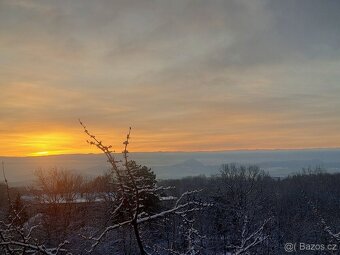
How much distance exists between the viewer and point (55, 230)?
114ft

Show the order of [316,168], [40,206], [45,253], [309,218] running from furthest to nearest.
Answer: [316,168] → [309,218] → [40,206] → [45,253]

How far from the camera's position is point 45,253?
2.81 meters

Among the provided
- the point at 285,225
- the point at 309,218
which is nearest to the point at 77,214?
the point at 285,225

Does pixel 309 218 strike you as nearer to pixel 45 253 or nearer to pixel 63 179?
pixel 63 179

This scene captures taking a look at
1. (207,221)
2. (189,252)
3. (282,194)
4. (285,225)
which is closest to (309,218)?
(285,225)

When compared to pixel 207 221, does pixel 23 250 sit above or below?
above

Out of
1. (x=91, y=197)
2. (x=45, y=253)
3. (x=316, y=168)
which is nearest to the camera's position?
(x=45, y=253)

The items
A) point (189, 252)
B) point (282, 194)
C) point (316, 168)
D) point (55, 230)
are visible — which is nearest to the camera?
point (189, 252)

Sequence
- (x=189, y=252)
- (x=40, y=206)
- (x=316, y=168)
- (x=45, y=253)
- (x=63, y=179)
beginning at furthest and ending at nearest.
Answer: (x=316, y=168) < (x=63, y=179) < (x=40, y=206) < (x=189, y=252) < (x=45, y=253)

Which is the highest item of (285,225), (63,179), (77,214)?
(63,179)

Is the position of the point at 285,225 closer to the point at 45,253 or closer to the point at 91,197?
the point at 91,197

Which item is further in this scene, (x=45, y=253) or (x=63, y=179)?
(x=63, y=179)

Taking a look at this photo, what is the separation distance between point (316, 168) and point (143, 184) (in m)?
126

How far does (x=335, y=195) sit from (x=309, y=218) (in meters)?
30.1
